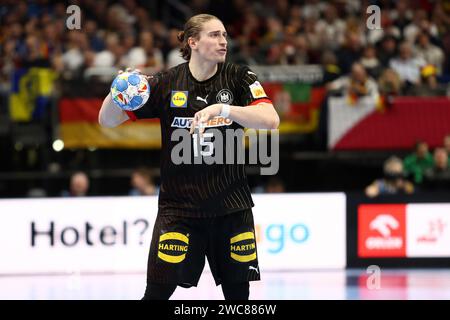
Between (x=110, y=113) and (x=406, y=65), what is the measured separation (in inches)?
402

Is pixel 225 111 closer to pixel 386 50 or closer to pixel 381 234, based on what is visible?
pixel 381 234

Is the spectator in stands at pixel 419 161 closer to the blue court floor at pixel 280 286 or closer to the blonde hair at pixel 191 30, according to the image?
the blue court floor at pixel 280 286

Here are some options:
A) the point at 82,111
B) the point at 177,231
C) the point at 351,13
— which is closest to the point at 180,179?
the point at 177,231

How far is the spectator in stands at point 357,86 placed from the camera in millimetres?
14102

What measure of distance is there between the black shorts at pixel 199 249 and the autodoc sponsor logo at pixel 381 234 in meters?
6.62

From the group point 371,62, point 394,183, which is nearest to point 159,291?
point 394,183

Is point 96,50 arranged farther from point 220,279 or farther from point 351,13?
point 220,279

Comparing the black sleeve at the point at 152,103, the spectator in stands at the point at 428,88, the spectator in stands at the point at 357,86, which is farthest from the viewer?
the spectator in stands at the point at 428,88

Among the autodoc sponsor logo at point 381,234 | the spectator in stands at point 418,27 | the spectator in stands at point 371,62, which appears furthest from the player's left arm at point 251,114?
the spectator in stands at point 418,27

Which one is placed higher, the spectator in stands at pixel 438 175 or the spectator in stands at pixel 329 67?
the spectator in stands at pixel 329 67

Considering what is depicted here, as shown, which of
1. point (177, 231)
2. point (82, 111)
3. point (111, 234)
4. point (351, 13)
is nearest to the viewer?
point (177, 231)

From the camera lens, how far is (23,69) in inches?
546

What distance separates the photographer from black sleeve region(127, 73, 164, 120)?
5.77 meters
